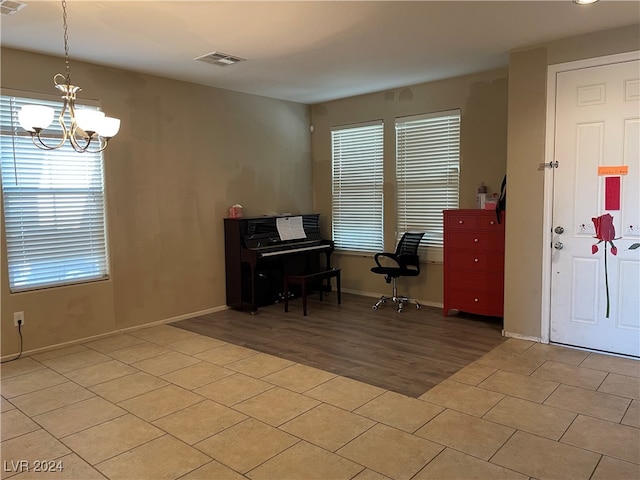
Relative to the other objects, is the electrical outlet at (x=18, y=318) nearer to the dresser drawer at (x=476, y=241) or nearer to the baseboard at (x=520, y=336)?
the dresser drawer at (x=476, y=241)

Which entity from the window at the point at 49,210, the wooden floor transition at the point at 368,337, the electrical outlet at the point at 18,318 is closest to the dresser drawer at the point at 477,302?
the wooden floor transition at the point at 368,337

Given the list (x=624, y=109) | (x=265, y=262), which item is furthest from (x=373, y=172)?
(x=624, y=109)

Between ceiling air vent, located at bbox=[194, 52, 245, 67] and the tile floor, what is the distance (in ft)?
8.72

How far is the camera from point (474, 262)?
194 inches

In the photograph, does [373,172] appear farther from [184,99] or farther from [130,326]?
[130,326]

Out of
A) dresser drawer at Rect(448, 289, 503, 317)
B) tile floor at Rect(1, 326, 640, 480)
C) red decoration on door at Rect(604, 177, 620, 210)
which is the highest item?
red decoration on door at Rect(604, 177, 620, 210)

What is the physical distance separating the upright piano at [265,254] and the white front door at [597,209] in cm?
300

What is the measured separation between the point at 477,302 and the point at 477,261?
1.40 feet

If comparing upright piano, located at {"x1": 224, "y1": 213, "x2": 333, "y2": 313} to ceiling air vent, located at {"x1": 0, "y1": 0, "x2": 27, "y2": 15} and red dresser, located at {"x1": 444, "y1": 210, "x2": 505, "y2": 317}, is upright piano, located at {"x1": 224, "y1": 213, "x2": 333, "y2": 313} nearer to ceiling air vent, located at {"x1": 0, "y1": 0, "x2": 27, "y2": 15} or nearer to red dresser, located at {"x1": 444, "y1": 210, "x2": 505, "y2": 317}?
red dresser, located at {"x1": 444, "y1": 210, "x2": 505, "y2": 317}

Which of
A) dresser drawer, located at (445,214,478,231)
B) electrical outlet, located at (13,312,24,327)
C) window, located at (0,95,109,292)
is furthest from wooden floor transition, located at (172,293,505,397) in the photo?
electrical outlet, located at (13,312,24,327)

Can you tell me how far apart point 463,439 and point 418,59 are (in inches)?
134

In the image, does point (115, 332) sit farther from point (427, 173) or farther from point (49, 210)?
point (427, 173)

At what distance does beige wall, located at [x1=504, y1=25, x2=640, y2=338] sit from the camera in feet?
Answer: 13.4

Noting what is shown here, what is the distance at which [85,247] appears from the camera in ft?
14.9
